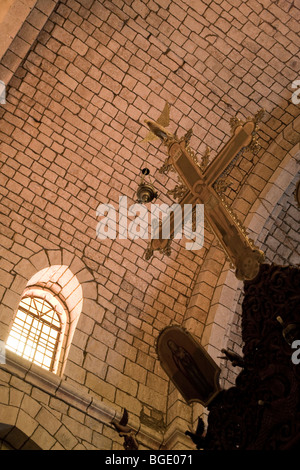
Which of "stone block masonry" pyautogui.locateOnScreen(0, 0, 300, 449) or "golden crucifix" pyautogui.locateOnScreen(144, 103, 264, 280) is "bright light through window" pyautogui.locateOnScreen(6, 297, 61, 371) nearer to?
"stone block masonry" pyautogui.locateOnScreen(0, 0, 300, 449)

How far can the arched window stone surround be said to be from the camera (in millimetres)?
8281

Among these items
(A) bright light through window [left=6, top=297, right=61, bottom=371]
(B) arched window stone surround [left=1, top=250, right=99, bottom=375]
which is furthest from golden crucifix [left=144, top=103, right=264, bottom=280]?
(A) bright light through window [left=6, top=297, right=61, bottom=371]

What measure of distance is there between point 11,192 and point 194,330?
281cm

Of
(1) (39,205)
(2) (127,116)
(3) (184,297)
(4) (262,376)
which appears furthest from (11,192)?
(4) (262,376)

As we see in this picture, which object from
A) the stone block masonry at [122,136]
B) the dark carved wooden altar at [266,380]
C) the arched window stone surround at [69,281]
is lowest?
the dark carved wooden altar at [266,380]

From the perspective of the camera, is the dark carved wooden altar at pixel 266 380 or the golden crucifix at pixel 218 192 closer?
the dark carved wooden altar at pixel 266 380

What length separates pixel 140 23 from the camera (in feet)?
31.1

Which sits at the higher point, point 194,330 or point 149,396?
point 194,330

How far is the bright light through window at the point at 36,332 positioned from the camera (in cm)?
805

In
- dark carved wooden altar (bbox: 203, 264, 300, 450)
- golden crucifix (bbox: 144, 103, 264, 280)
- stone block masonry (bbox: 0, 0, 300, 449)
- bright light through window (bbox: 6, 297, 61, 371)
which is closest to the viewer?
dark carved wooden altar (bbox: 203, 264, 300, 450)

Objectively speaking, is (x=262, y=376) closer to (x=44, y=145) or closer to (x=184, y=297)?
(x=184, y=297)

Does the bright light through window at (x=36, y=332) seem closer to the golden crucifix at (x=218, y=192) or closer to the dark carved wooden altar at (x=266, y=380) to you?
the golden crucifix at (x=218, y=192)

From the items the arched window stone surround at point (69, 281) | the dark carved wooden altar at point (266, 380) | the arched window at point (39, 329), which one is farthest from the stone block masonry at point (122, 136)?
the dark carved wooden altar at point (266, 380)

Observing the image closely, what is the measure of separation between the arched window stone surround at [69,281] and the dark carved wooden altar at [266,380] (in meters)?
3.01
